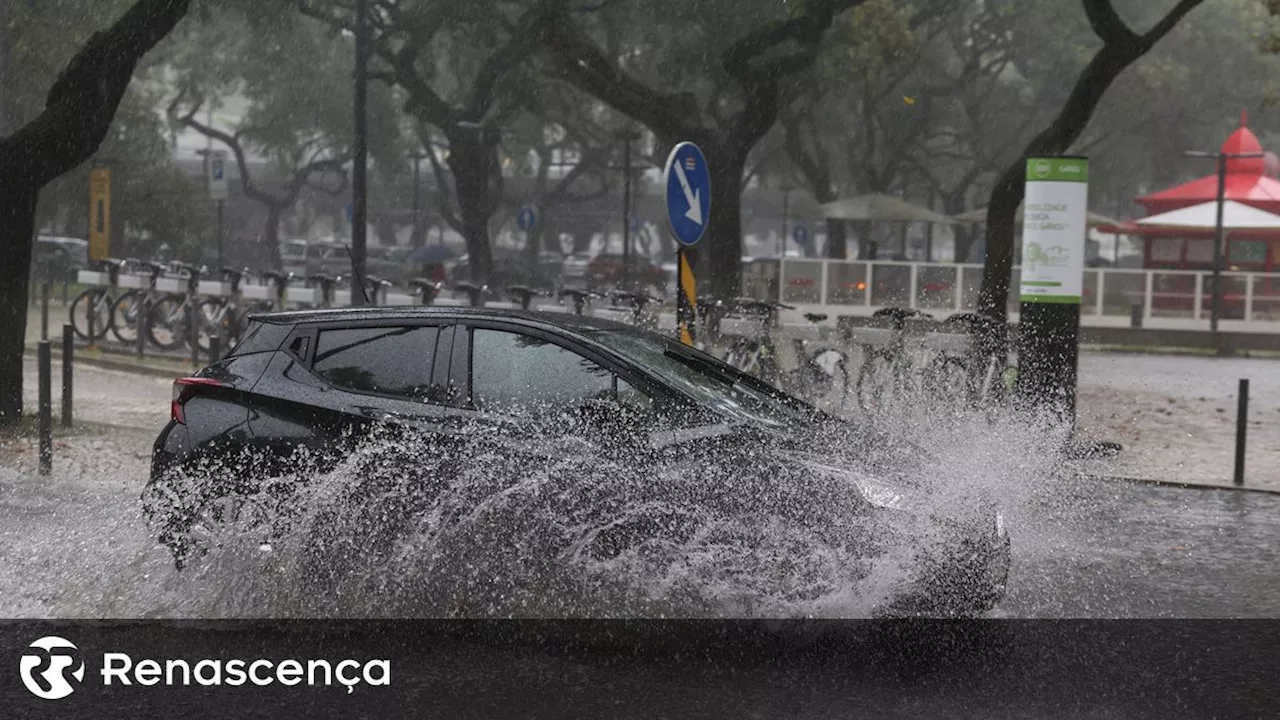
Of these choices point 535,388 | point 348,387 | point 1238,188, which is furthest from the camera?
point 1238,188

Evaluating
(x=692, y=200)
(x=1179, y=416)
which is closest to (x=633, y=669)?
(x=692, y=200)

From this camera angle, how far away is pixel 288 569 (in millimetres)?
7191

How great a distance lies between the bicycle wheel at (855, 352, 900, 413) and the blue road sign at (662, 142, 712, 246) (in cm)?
357

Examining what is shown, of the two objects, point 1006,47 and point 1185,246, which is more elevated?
point 1006,47

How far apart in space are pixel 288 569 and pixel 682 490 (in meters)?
1.87

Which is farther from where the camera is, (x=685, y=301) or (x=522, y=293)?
(x=522, y=293)

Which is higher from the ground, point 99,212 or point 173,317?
point 99,212

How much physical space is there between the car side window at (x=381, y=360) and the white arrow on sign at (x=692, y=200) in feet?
18.1

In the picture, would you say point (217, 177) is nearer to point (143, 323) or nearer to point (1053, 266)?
point (143, 323)

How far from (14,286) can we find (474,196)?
23.4m

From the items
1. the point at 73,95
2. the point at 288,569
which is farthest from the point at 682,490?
the point at 73,95

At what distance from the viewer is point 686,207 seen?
1288 cm

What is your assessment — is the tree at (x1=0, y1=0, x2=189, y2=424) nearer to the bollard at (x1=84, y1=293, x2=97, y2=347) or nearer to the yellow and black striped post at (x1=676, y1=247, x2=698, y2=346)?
the yellow and black striped post at (x1=676, y1=247, x2=698, y2=346)

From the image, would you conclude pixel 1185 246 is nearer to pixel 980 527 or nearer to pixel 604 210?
pixel 980 527
